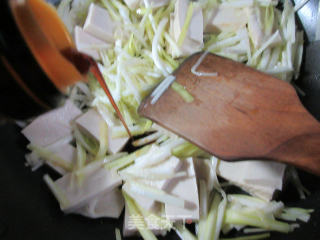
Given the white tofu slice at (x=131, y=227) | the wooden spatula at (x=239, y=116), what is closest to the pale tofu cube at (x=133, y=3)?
the wooden spatula at (x=239, y=116)

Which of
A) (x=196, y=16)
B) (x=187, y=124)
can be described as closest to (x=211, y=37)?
(x=196, y=16)

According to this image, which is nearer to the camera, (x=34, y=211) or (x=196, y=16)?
(x=34, y=211)

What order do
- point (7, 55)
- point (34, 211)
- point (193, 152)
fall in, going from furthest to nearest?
point (193, 152), point (34, 211), point (7, 55)

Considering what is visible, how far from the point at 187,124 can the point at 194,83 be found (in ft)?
0.89

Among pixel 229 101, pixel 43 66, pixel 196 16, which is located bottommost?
pixel 229 101

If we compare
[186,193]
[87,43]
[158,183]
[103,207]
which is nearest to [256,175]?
[186,193]

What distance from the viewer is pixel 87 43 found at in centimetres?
175

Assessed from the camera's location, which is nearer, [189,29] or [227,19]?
[189,29]

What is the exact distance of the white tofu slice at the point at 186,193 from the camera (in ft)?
4.51

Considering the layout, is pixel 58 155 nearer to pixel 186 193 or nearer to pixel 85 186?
pixel 85 186

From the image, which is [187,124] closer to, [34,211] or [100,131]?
[100,131]

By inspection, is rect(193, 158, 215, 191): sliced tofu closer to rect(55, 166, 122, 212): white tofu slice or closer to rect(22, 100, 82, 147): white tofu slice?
rect(55, 166, 122, 212): white tofu slice

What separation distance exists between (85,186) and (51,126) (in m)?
0.46

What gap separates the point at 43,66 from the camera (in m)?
0.86
